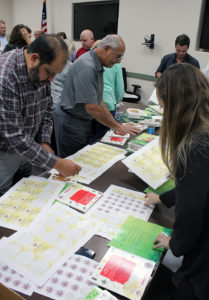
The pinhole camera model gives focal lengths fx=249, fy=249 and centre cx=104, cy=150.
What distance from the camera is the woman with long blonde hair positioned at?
823 millimetres

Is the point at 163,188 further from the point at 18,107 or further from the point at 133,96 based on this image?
the point at 133,96

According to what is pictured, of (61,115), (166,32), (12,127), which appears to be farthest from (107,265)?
(166,32)

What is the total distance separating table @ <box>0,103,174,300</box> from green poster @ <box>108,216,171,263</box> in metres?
0.05

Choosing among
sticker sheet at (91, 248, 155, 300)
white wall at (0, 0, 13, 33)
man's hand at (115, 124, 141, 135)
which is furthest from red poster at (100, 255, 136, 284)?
white wall at (0, 0, 13, 33)

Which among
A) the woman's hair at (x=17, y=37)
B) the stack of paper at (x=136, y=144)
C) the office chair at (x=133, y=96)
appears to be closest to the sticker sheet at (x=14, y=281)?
the stack of paper at (x=136, y=144)

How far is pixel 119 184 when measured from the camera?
145 cm

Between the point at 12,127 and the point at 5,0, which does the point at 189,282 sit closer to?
the point at 12,127

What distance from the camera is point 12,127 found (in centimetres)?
126

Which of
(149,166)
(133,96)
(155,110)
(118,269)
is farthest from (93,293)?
(133,96)

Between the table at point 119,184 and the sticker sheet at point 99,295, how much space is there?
0.03 m

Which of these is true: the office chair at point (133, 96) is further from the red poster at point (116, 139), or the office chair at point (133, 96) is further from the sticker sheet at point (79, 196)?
the sticker sheet at point (79, 196)

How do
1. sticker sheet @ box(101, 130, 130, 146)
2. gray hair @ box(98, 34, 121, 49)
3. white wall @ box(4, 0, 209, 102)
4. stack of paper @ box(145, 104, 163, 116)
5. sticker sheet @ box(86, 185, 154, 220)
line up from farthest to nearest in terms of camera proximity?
white wall @ box(4, 0, 209, 102) → stack of paper @ box(145, 104, 163, 116) → sticker sheet @ box(101, 130, 130, 146) → gray hair @ box(98, 34, 121, 49) → sticker sheet @ box(86, 185, 154, 220)

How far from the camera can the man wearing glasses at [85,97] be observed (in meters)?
1.88

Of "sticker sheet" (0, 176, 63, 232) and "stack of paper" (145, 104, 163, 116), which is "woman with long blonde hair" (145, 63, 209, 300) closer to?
"sticker sheet" (0, 176, 63, 232)
